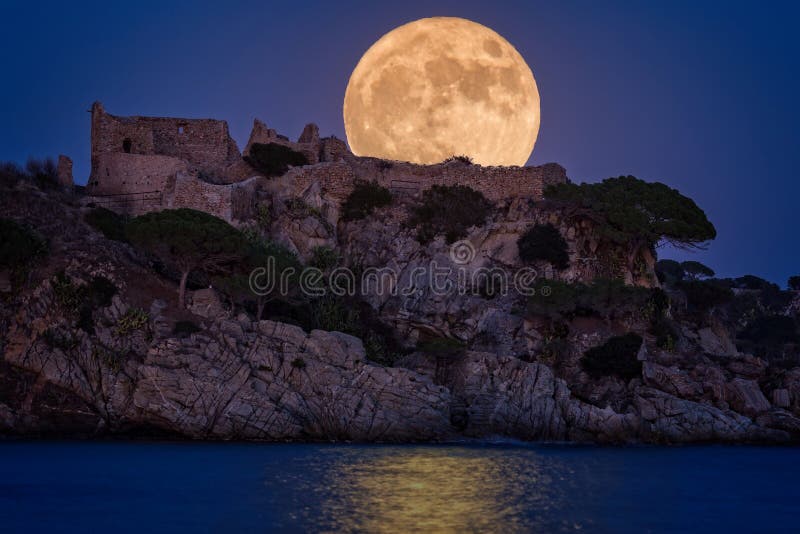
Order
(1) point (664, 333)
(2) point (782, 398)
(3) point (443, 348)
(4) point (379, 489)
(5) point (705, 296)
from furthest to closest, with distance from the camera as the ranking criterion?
(5) point (705, 296), (1) point (664, 333), (2) point (782, 398), (3) point (443, 348), (4) point (379, 489)

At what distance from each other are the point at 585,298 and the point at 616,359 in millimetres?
3497

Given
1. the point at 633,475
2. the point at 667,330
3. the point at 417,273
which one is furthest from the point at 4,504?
the point at 667,330

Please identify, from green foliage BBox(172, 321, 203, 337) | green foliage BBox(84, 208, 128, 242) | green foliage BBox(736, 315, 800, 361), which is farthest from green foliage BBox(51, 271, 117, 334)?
green foliage BBox(736, 315, 800, 361)

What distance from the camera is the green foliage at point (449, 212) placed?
172 ft

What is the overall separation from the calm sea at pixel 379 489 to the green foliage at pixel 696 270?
5490cm

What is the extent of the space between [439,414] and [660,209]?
59.5ft

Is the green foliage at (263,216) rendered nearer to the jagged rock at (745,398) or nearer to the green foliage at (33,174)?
the green foliage at (33,174)

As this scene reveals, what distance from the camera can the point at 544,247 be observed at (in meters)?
50.3

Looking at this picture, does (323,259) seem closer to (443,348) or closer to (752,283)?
(443,348)

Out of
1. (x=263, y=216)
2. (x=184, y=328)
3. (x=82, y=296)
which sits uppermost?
(x=263, y=216)

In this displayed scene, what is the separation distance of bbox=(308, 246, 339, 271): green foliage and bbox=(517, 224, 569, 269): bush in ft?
31.4

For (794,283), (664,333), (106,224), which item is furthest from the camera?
(794,283)

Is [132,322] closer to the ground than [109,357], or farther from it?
farther from it

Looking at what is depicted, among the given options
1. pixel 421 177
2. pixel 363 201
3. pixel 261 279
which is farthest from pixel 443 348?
pixel 421 177
